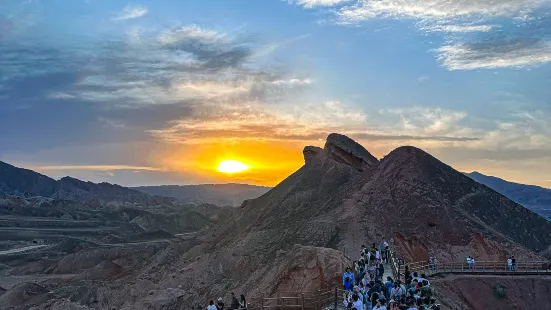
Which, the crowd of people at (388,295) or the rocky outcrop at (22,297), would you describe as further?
the rocky outcrop at (22,297)

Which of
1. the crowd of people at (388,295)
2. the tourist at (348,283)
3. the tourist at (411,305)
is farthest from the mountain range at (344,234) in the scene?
the tourist at (411,305)

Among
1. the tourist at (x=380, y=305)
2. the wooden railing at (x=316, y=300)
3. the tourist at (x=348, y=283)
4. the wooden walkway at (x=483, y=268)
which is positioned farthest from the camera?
the wooden walkway at (x=483, y=268)

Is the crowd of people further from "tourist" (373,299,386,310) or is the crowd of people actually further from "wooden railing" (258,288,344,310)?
"wooden railing" (258,288,344,310)

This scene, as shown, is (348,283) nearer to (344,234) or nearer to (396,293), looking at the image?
(396,293)

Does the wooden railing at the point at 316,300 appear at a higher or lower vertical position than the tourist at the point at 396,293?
lower

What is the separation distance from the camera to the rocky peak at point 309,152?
7171cm

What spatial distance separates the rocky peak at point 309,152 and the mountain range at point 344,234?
2726 millimetres

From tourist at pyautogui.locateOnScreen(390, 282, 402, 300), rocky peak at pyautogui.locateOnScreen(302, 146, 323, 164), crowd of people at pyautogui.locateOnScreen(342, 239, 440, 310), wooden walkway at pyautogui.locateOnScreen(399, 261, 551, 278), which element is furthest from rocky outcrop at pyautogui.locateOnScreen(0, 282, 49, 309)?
tourist at pyautogui.locateOnScreen(390, 282, 402, 300)

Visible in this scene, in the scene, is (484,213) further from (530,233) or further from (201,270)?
(201,270)

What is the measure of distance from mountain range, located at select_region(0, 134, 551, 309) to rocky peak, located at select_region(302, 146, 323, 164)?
2.73 m

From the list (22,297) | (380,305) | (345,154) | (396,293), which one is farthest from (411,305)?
(345,154)

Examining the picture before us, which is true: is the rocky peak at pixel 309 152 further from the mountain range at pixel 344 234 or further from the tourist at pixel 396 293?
the tourist at pixel 396 293

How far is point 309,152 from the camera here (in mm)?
73125

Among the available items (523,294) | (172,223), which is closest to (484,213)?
(523,294)
